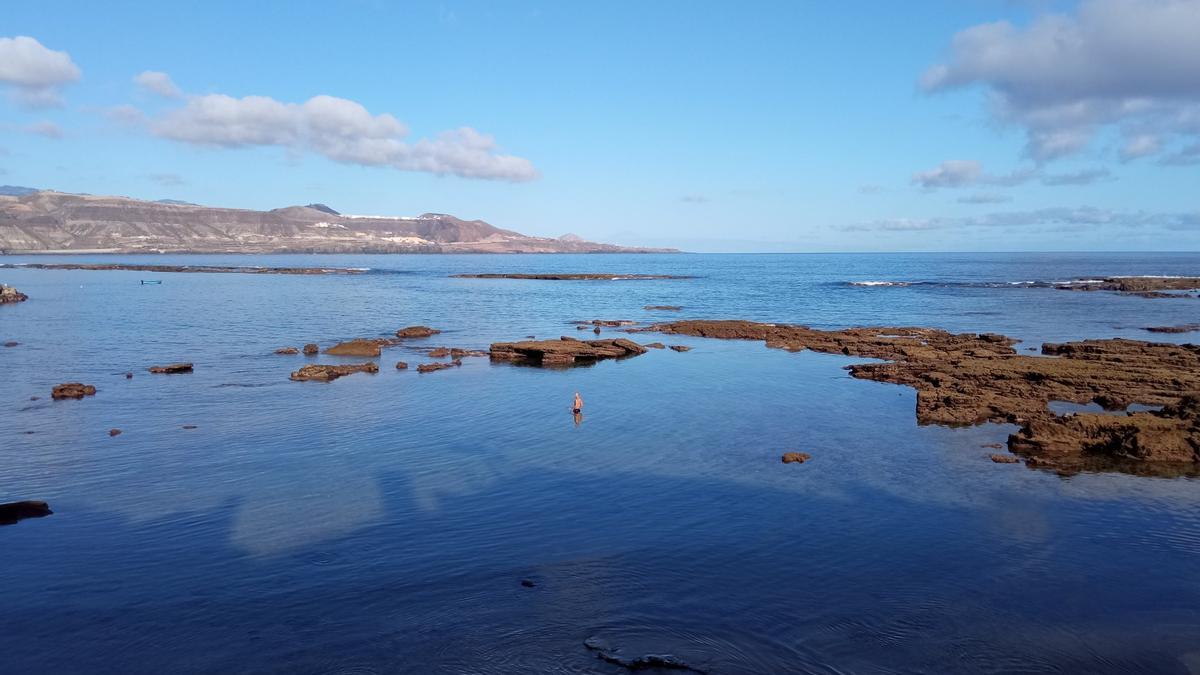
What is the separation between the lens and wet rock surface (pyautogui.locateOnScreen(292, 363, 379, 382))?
109 ft

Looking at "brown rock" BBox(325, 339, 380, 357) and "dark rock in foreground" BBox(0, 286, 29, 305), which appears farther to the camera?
"dark rock in foreground" BBox(0, 286, 29, 305)

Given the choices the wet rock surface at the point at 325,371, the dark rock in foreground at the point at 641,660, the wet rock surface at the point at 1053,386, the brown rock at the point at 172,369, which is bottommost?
the brown rock at the point at 172,369

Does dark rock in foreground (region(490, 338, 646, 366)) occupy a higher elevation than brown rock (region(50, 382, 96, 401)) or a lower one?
higher

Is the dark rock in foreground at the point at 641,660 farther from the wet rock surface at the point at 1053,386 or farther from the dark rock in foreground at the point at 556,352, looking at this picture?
the dark rock in foreground at the point at 556,352

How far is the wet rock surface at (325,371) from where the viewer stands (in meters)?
33.4

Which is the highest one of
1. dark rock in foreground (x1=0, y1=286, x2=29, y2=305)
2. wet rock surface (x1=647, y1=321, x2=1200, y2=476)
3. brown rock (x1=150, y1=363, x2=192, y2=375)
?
wet rock surface (x1=647, y1=321, x2=1200, y2=476)

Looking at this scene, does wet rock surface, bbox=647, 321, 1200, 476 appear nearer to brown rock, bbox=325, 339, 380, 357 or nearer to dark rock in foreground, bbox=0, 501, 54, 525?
brown rock, bbox=325, 339, 380, 357

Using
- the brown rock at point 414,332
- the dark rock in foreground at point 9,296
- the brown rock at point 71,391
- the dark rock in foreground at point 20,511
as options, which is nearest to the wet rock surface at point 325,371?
the brown rock at point 71,391

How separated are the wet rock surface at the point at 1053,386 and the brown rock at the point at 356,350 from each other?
22.4 meters

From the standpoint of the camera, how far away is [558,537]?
50.4 feet

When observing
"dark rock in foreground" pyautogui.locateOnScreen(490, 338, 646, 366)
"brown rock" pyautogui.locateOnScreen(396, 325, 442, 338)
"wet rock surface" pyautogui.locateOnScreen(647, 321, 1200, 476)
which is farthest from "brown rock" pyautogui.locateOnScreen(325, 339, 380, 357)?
"wet rock surface" pyautogui.locateOnScreen(647, 321, 1200, 476)

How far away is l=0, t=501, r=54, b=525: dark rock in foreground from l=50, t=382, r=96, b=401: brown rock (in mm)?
13956

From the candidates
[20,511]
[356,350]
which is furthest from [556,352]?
[20,511]

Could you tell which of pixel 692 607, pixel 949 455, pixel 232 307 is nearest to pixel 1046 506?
pixel 949 455
